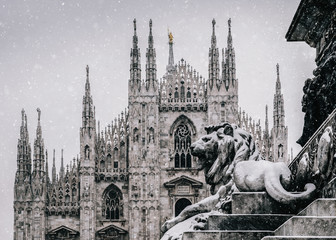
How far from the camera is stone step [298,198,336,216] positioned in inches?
181

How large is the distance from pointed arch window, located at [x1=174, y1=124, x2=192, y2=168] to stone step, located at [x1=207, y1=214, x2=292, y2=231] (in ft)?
116

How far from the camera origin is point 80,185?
39469 mm

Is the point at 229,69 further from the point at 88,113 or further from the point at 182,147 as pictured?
the point at 88,113

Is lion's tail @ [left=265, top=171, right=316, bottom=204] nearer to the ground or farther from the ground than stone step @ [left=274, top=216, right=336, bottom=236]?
farther from the ground

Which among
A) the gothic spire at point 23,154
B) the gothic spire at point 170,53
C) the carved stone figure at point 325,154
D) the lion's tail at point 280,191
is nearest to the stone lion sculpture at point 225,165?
the lion's tail at point 280,191

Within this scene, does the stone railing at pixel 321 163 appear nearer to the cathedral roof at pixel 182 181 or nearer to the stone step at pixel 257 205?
the stone step at pixel 257 205

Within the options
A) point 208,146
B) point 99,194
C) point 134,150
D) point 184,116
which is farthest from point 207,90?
point 208,146

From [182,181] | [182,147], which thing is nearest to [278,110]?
[182,147]

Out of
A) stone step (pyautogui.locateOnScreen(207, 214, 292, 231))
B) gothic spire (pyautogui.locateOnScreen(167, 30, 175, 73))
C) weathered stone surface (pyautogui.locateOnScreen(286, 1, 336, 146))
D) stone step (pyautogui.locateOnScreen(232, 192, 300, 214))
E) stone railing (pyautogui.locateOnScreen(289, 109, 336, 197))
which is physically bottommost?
stone step (pyautogui.locateOnScreen(207, 214, 292, 231))

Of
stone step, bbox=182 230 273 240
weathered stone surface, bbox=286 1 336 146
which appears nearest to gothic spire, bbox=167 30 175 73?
weathered stone surface, bbox=286 1 336 146

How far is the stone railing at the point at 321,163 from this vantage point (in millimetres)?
5332

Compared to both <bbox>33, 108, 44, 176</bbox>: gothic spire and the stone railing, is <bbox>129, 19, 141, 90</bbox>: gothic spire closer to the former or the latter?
<bbox>33, 108, 44, 176</bbox>: gothic spire

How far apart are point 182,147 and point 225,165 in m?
34.4

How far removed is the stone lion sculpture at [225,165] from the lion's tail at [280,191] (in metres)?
0.11
